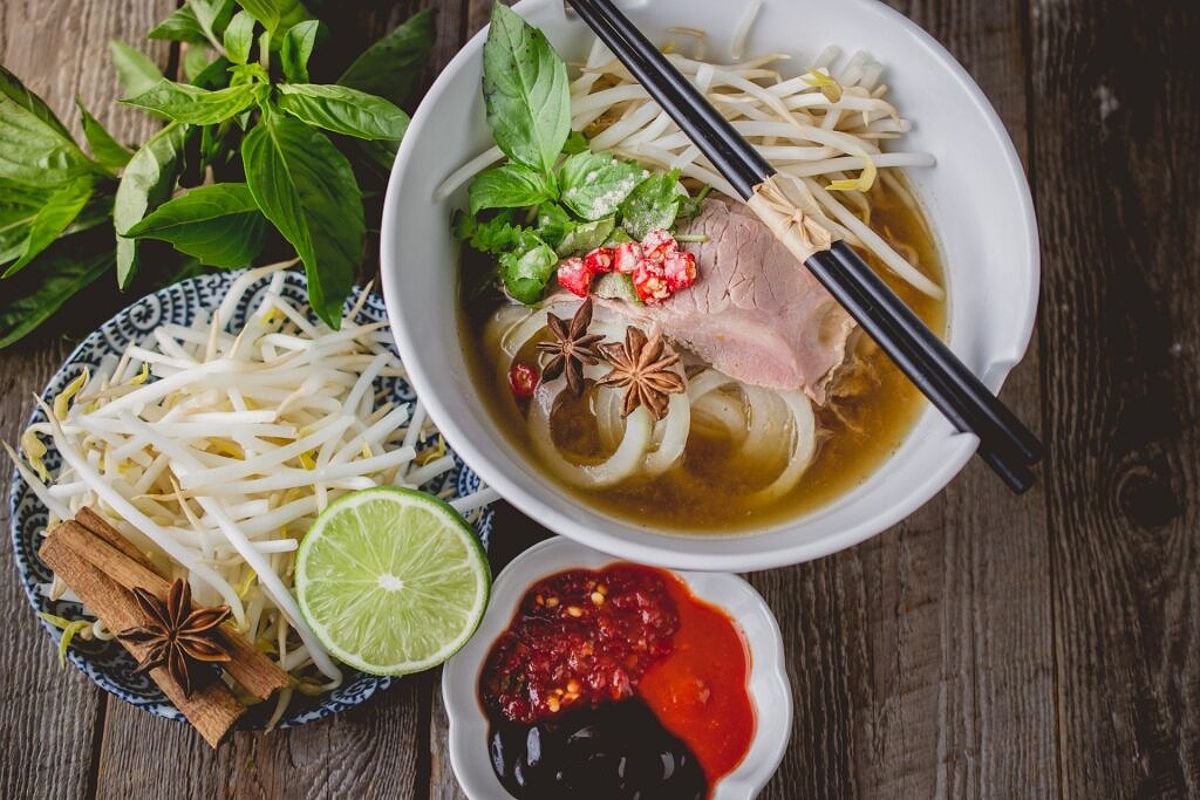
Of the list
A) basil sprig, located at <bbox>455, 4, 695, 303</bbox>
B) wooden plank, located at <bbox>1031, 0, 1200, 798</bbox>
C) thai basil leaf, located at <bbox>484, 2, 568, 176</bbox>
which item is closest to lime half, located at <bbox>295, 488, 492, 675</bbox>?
basil sprig, located at <bbox>455, 4, 695, 303</bbox>

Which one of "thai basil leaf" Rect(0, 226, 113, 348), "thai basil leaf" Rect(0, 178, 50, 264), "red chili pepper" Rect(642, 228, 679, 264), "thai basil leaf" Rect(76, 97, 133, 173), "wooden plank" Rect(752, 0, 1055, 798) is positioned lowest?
"wooden plank" Rect(752, 0, 1055, 798)

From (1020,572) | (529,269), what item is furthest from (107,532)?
(1020,572)

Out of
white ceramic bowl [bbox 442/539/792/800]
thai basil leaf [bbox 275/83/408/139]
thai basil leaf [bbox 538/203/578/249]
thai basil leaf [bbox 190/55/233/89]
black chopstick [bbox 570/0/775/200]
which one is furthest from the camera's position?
thai basil leaf [bbox 190/55/233/89]

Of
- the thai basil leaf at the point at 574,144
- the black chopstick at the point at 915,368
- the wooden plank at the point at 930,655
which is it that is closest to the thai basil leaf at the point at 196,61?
the thai basil leaf at the point at 574,144

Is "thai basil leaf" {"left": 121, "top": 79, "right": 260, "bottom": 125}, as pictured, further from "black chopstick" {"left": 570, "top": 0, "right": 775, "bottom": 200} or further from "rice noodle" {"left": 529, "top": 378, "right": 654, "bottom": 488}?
"rice noodle" {"left": 529, "top": 378, "right": 654, "bottom": 488}

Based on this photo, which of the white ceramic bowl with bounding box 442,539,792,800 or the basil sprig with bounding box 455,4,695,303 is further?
the white ceramic bowl with bounding box 442,539,792,800

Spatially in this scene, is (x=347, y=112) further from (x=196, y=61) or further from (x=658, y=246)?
(x=658, y=246)

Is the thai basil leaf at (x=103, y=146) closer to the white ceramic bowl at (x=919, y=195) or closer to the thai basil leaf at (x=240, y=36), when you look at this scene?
the thai basil leaf at (x=240, y=36)

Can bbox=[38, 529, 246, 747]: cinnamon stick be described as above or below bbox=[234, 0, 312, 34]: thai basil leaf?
below
